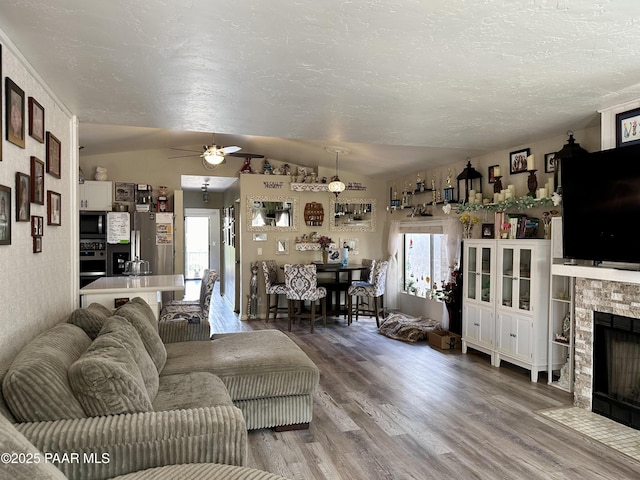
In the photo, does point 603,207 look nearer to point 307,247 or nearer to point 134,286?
point 134,286

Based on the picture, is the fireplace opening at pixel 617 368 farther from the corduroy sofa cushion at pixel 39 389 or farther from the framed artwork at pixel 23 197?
the framed artwork at pixel 23 197

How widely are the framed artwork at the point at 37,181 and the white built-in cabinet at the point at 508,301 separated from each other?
4.16m

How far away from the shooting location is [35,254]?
2.73 meters

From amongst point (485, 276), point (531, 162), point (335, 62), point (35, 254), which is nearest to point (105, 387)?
point (35, 254)

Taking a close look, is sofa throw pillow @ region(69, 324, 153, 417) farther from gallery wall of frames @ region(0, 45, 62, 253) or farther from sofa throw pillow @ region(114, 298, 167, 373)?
sofa throw pillow @ region(114, 298, 167, 373)

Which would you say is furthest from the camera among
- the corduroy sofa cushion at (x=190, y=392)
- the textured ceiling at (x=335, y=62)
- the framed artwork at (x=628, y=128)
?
the framed artwork at (x=628, y=128)

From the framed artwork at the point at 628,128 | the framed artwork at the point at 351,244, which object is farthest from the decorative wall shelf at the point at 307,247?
the framed artwork at the point at 628,128

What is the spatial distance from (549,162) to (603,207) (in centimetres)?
137

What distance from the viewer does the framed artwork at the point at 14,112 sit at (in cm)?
224

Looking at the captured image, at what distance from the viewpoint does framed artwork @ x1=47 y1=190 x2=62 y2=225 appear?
9.96 ft

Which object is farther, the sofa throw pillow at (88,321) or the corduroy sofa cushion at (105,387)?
the sofa throw pillow at (88,321)

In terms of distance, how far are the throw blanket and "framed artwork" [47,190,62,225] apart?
4.37 m

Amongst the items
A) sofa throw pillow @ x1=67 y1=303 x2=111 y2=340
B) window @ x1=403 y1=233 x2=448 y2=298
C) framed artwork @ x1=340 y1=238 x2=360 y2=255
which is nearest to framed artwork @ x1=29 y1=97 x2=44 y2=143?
sofa throw pillow @ x1=67 y1=303 x2=111 y2=340

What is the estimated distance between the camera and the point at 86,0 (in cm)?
187
